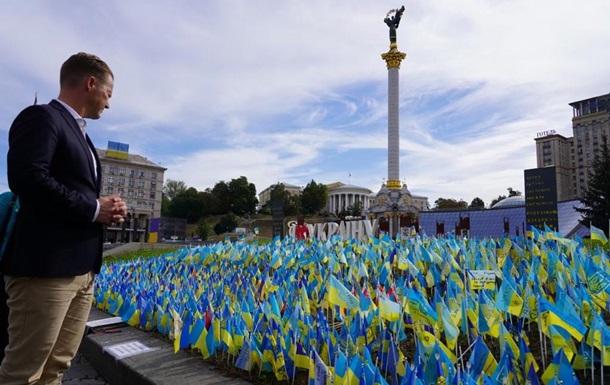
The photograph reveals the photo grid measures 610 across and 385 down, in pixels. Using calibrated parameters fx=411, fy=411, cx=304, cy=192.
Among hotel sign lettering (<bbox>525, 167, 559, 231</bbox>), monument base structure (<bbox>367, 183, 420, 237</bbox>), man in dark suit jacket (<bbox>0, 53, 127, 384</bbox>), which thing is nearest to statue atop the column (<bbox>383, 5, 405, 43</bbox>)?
monument base structure (<bbox>367, 183, 420, 237</bbox>)

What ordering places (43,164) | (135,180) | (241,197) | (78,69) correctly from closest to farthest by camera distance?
1. (43,164)
2. (78,69)
3. (135,180)
4. (241,197)

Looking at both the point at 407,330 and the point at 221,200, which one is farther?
the point at 221,200

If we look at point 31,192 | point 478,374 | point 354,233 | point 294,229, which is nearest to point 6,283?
point 31,192

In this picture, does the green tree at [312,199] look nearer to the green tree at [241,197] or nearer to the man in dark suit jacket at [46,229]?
the green tree at [241,197]

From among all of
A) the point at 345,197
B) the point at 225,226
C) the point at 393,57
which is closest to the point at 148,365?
the point at 393,57

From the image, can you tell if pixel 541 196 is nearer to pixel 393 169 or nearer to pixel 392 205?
pixel 392 205

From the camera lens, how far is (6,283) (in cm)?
210

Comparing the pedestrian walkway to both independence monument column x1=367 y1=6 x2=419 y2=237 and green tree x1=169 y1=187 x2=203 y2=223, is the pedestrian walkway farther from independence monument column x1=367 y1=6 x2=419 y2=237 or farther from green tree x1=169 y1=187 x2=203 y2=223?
green tree x1=169 y1=187 x2=203 y2=223

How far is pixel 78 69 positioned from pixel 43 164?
0.68 meters

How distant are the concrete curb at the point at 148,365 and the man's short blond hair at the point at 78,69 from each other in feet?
7.49

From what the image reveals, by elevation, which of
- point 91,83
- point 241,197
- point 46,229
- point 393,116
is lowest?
point 46,229

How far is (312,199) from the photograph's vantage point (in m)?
81.1

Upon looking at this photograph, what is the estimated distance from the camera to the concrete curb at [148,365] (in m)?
3.33

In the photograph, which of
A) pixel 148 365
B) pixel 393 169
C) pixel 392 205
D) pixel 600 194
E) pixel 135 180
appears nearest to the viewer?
pixel 148 365
